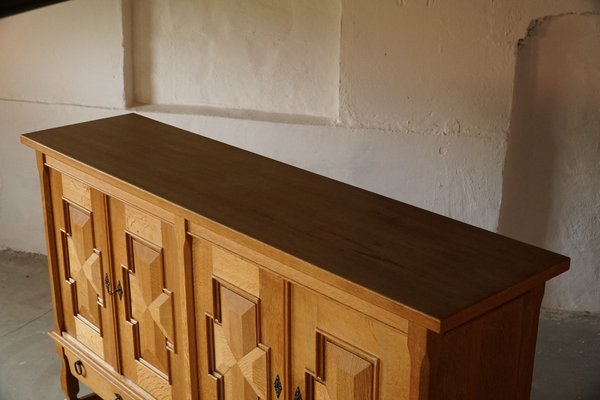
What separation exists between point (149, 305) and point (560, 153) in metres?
2.57

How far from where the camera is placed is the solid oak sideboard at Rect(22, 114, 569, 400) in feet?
6.77

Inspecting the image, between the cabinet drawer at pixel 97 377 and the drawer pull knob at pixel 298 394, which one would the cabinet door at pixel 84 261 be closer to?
the cabinet drawer at pixel 97 377

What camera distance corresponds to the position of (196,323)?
283cm

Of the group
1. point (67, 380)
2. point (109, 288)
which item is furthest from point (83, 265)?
point (67, 380)

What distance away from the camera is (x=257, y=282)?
8.13ft

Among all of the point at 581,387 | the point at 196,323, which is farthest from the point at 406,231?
the point at 581,387

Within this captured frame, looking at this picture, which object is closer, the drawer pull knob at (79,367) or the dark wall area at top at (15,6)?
the dark wall area at top at (15,6)

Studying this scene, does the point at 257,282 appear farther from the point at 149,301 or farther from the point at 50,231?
the point at 50,231

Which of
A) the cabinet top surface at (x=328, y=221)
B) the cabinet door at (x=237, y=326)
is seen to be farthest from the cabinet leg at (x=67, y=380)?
the cabinet door at (x=237, y=326)

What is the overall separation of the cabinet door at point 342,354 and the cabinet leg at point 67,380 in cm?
171

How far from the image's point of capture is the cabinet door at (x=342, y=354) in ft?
6.75

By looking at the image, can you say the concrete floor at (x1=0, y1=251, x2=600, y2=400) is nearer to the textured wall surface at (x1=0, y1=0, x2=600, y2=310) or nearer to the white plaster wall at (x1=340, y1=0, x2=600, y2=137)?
the textured wall surface at (x1=0, y1=0, x2=600, y2=310)

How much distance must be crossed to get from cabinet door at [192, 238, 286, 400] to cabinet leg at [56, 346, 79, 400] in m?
1.14

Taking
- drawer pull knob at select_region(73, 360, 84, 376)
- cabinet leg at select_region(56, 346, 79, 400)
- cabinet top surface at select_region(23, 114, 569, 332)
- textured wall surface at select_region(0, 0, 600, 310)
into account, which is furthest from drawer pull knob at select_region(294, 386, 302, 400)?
textured wall surface at select_region(0, 0, 600, 310)
